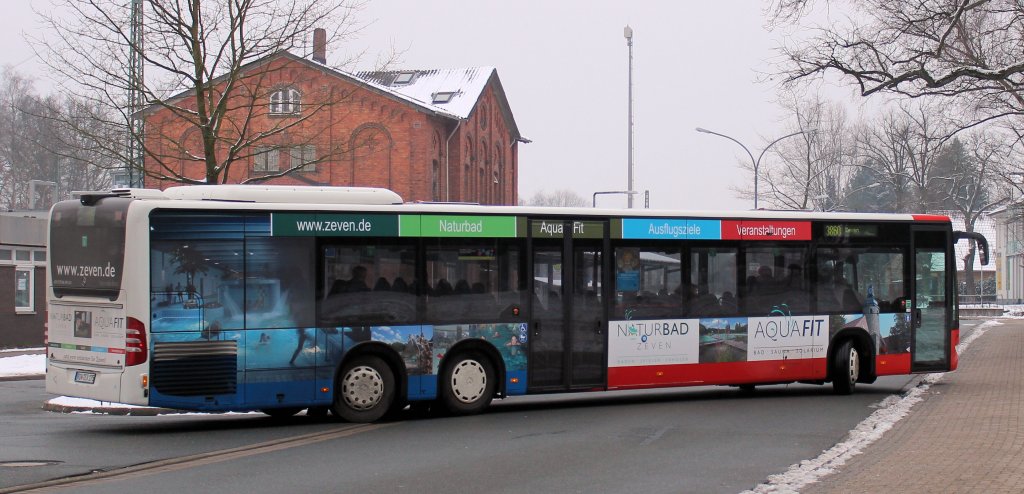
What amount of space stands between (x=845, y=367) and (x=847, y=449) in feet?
22.3

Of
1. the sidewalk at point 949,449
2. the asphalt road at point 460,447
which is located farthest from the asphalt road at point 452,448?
the sidewalk at point 949,449

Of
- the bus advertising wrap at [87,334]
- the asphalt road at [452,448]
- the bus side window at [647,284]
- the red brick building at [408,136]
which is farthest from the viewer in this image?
the red brick building at [408,136]

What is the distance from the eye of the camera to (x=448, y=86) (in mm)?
59469

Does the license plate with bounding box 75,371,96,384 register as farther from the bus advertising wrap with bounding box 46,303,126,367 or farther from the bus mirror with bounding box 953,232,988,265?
the bus mirror with bounding box 953,232,988,265

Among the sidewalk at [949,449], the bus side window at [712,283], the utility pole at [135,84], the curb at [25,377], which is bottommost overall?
the curb at [25,377]

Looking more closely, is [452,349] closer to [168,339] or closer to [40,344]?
[168,339]

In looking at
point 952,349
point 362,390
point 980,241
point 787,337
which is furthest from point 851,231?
point 362,390

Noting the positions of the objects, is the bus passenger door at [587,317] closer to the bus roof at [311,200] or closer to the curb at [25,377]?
the bus roof at [311,200]

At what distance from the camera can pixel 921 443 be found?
39.2ft

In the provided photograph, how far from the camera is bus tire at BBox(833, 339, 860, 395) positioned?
724 inches

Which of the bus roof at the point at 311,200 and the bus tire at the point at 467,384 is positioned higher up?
the bus roof at the point at 311,200

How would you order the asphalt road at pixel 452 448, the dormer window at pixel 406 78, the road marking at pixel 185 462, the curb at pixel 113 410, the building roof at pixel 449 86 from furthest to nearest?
the dormer window at pixel 406 78
the building roof at pixel 449 86
the curb at pixel 113 410
the asphalt road at pixel 452 448
the road marking at pixel 185 462

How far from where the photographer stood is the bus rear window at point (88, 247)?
1336 centimetres

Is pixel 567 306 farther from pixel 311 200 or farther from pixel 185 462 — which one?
pixel 185 462
